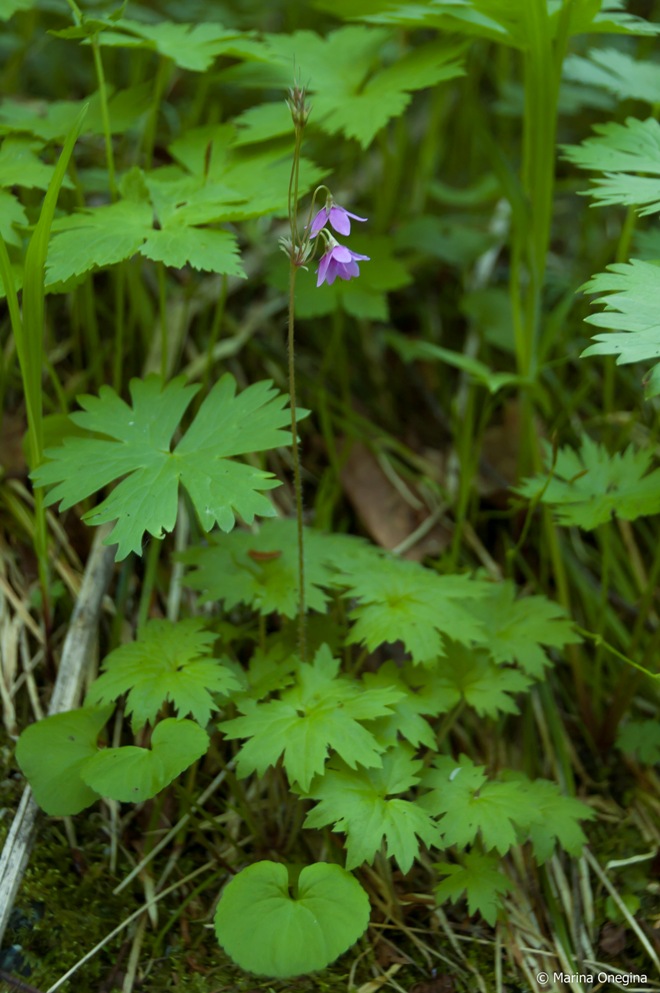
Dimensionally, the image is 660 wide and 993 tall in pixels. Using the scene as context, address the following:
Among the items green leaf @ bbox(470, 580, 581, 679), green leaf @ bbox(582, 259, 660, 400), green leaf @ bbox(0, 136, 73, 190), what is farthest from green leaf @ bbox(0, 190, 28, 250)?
green leaf @ bbox(470, 580, 581, 679)

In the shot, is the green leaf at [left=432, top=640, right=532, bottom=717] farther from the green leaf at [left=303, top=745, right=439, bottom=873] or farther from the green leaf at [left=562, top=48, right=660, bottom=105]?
the green leaf at [left=562, top=48, right=660, bottom=105]

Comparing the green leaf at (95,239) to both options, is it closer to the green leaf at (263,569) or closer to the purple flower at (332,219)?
the purple flower at (332,219)

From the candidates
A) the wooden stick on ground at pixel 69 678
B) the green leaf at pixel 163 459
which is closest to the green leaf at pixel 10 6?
the green leaf at pixel 163 459

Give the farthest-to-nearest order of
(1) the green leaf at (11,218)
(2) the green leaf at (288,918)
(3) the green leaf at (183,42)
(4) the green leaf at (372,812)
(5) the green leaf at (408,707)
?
(3) the green leaf at (183,42) < (1) the green leaf at (11,218) < (5) the green leaf at (408,707) < (4) the green leaf at (372,812) < (2) the green leaf at (288,918)

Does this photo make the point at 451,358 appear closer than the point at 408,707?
No

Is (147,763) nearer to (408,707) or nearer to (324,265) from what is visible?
(408,707)

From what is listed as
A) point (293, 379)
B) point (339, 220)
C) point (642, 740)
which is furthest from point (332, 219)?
point (642, 740)
